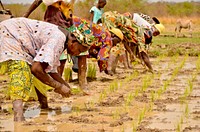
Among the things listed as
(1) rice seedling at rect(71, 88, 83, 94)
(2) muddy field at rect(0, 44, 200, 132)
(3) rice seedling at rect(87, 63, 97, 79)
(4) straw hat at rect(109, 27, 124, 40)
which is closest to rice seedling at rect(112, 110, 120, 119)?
(2) muddy field at rect(0, 44, 200, 132)

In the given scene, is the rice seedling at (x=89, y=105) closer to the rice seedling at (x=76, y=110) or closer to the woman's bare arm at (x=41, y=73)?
the rice seedling at (x=76, y=110)

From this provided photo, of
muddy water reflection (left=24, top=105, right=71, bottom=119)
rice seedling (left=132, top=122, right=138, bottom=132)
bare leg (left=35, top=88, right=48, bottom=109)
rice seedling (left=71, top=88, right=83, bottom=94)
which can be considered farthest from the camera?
rice seedling (left=71, top=88, right=83, bottom=94)

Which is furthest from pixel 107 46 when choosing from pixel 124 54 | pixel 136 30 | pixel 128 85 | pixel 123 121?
pixel 123 121

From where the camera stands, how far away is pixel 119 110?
5883mm

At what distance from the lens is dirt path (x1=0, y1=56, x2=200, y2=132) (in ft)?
16.6

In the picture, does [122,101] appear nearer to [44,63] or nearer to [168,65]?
[44,63]

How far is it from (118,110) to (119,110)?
1cm

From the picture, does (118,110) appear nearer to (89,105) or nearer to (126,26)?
(89,105)

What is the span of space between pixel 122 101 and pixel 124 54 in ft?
13.5

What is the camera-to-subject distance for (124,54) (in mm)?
10539

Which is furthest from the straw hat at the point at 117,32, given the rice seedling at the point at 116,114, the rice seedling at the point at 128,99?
the rice seedling at the point at 116,114

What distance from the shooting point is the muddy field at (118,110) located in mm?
5070

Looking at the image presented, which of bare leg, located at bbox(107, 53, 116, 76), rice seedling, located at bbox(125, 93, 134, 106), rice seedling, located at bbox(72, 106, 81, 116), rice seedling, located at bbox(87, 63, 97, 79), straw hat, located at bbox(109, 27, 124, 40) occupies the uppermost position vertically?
straw hat, located at bbox(109, 27, 124, 40)

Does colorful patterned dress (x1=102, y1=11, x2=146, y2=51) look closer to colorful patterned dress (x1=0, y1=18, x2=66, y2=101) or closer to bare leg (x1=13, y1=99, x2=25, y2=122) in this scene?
colorful patterned dress (x1=0, y1=18, x2=66, y2=101)
